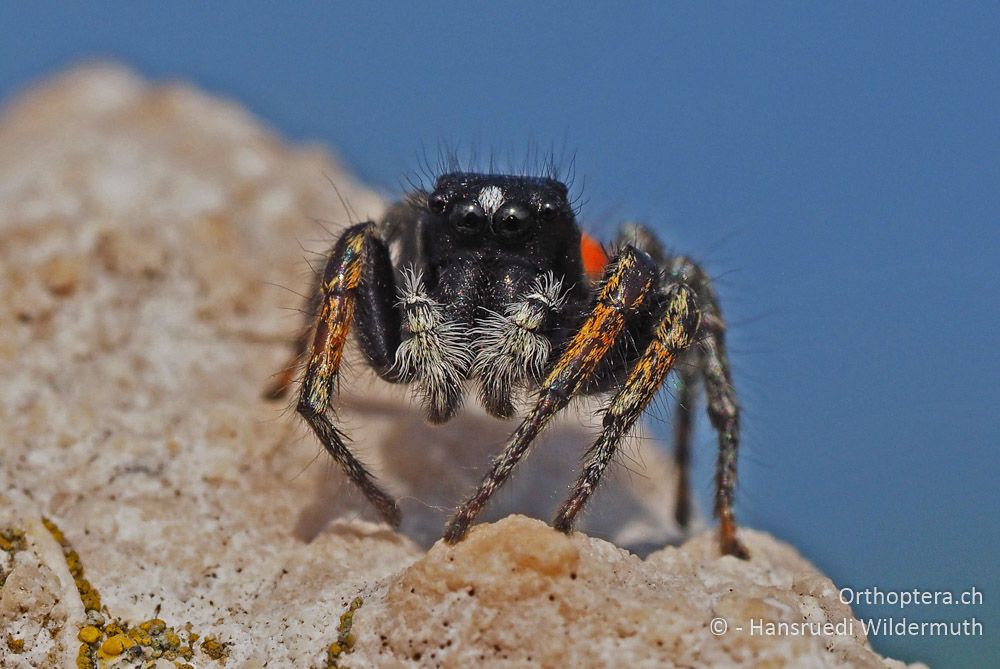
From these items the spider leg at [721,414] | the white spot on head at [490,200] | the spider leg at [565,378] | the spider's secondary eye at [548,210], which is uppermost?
the spider's secondary eye at [548,210]

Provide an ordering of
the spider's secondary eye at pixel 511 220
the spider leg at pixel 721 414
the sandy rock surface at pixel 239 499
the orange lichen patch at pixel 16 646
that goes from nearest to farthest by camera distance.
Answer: the sandy rock surface at pixel 239 499, the orange lichen patch at pixel 16 646, the spider's secondary eye at pixel 511 220, the spider leg at pixel 721 414

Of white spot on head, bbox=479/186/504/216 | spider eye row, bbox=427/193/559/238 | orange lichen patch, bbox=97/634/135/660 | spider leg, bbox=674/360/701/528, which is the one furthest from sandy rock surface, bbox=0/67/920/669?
white spot on head, bbox=479/186/504/216

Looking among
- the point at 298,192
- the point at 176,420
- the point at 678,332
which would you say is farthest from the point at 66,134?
the point at 678,332

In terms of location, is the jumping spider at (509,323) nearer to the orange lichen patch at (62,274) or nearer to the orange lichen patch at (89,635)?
the orange lichen patch at (89,635)

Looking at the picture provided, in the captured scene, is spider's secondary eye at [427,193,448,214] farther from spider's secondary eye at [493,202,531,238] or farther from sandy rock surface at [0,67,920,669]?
sandy rock surface at [0,67,920,669]

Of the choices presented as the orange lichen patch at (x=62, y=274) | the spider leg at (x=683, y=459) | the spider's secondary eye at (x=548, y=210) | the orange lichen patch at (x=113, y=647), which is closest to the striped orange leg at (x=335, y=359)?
the spider's secondary eye at (x=548, y=210)

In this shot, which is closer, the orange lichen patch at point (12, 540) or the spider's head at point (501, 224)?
the orange lichen patch at point (12, 540)

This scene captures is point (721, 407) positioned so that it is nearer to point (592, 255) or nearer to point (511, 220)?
point (592, 255)

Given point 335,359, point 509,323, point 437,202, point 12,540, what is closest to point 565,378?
point 509,323
